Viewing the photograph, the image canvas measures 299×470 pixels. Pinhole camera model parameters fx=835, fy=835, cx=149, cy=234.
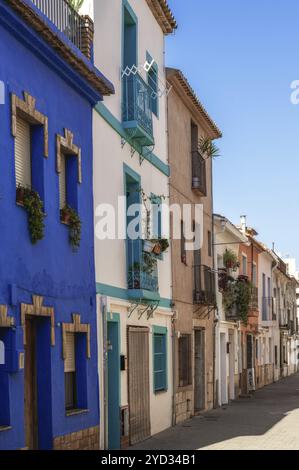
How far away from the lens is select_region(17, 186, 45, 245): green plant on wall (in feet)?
36.0

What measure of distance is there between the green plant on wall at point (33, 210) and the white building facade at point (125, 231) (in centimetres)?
308

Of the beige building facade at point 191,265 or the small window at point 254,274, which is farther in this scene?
the small window at point 254,274

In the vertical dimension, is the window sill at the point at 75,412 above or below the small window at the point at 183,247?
below

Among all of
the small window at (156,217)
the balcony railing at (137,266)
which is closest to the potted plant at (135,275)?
the balcony railing at (137,266)

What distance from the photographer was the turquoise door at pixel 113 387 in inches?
594

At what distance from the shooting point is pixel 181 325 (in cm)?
2136

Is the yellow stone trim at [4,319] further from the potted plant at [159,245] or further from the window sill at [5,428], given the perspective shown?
the potted plant at [159,245]

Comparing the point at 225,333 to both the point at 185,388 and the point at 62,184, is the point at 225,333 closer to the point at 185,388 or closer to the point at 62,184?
the point at 185,388

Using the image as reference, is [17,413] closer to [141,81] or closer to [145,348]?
[145,348]

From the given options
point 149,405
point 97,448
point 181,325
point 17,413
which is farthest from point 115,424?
point 181,325

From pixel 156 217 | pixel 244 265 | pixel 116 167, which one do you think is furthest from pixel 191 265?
pixel 244 265

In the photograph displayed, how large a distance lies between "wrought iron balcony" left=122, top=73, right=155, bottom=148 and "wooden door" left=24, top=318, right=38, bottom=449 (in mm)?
5848

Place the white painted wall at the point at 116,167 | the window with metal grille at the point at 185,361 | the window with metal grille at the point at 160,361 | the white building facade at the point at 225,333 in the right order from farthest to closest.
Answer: the white building facade at the point at 225,333, the window with metal grille at the point at 185,361, the window with metal grille at the point at 160,361, the white painted wall at the point at 116,167

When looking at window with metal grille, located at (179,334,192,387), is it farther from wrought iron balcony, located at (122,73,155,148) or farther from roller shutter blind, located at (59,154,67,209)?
roller shutter blind, located at (59,154,67,209)
